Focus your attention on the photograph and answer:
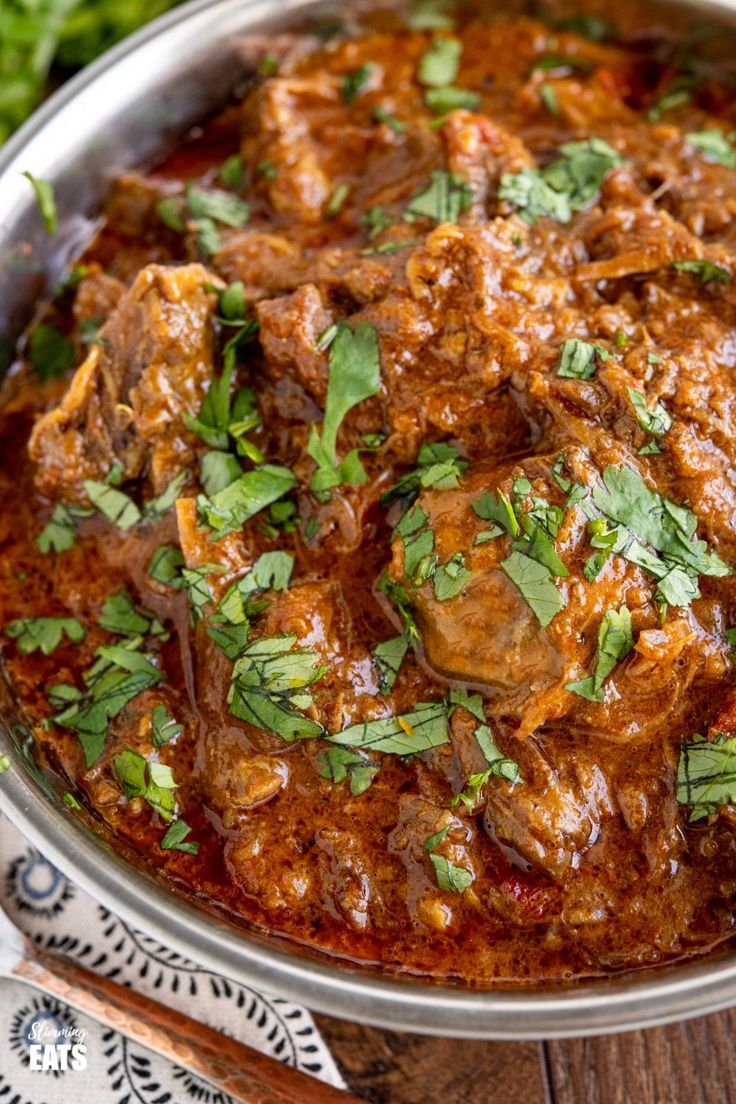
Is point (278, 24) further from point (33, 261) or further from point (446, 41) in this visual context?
point (33, 261)

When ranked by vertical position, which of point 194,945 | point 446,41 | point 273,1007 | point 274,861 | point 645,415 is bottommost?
point 273,1007

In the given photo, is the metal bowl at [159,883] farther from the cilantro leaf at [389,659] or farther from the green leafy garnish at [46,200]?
the cilantro leaf at [389,659]

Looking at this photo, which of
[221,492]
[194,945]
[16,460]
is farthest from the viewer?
[16,460]

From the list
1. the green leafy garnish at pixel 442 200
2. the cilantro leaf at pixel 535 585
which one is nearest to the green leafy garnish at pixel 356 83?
the green leafy garnish at pixel 442 200

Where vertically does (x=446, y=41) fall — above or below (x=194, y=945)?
above

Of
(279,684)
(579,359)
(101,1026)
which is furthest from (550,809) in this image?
(101,1026)

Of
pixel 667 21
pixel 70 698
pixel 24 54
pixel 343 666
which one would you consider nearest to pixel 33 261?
pixel 24 54

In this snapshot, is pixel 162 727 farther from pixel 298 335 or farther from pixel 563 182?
pixel 563 182

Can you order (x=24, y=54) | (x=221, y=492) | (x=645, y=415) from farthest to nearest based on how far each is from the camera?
(x=24, y=54) → (x=221, y=492) → (x=645, y=415)
